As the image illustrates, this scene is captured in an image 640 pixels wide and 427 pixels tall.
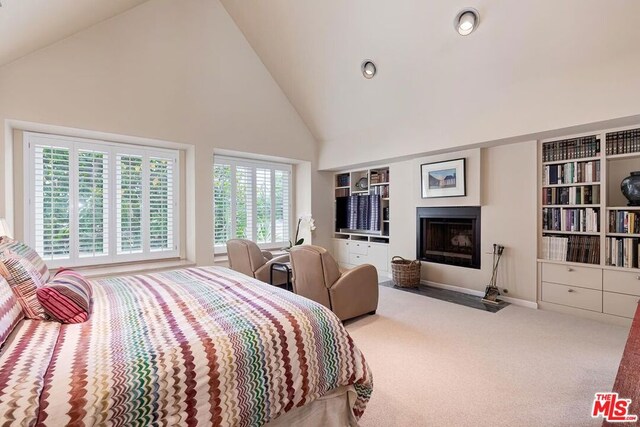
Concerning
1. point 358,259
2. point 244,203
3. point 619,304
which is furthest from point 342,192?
point 619,304

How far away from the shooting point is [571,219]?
11.8 ft

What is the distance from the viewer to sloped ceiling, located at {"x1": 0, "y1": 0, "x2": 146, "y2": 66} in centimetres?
228

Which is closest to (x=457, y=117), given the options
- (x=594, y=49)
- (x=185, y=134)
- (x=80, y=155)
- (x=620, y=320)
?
(x=594, y=49)

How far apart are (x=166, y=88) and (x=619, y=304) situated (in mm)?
5989

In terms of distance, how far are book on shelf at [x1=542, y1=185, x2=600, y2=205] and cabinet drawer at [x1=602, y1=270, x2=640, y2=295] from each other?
30.8 inches

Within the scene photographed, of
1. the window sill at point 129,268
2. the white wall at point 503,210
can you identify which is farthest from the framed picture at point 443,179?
the window sill at point 129,268

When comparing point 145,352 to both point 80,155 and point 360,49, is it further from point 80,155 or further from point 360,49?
point 360,49

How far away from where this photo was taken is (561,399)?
1.96 m

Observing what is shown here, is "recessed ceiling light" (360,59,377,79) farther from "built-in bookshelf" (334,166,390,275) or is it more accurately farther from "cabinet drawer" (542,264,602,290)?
"cabinet drawer" (542,264,602,290)

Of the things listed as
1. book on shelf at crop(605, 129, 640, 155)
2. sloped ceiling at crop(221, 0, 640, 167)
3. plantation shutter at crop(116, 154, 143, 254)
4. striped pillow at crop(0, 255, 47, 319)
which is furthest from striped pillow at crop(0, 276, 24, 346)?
book on shelf at crop(605, 129, 640, 155)

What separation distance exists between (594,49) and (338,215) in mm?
4484

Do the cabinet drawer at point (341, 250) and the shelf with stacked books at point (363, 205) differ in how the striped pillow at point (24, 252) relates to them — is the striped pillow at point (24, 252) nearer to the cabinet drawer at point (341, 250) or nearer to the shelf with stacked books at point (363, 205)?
the shelf with stacked books at point (363, 205)

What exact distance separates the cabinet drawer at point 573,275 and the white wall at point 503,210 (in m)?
0.16

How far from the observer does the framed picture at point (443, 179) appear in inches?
174
